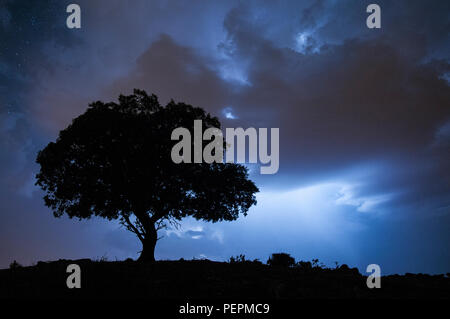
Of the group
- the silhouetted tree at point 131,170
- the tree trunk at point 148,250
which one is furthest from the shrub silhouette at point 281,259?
the tree trunk at point 148,250

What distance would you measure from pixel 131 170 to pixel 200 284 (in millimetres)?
12294

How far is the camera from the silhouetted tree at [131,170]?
2223cm

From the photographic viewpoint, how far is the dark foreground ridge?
1195 cm

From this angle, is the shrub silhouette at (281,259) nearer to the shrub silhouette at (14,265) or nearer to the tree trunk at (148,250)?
the tree trunk at (148,250)

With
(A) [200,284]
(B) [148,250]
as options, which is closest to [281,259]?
(B) [148,250]

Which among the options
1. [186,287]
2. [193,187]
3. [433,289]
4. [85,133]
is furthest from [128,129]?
[433,289]

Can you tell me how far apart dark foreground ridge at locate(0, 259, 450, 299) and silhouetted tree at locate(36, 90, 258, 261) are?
288 inches

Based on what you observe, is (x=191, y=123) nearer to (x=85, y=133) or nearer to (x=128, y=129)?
(x=128, y=129)

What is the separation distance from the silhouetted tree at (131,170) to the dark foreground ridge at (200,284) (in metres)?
7.30

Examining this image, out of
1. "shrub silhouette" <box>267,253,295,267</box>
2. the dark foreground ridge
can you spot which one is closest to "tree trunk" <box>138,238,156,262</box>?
the dark foreground ridge

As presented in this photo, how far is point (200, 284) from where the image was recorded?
517 inches

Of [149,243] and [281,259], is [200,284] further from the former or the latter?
[281,259]

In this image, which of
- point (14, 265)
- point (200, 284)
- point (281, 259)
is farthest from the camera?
point (281, 259)
